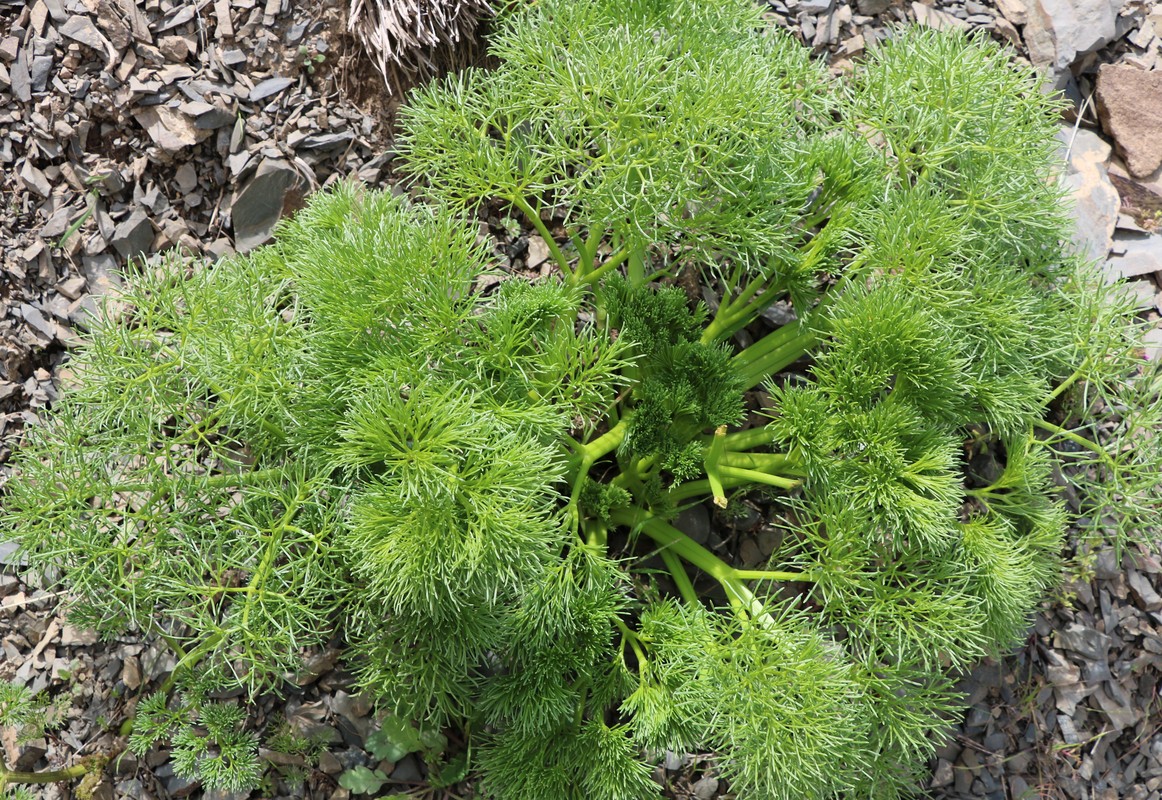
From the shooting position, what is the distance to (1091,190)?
2898 mm

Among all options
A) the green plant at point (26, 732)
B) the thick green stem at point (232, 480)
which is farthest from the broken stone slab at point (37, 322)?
the green plant at point (26, 732)

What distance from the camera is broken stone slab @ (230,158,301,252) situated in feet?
8.61

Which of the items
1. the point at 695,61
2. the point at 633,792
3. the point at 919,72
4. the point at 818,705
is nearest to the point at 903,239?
the point at 919,72

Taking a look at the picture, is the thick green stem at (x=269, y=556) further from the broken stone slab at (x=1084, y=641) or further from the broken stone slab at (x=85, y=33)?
the broken stone slab at (x=1084, y=641)

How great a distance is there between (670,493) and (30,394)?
6.35 feet

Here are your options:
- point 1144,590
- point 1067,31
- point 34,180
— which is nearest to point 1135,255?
point 1067,31

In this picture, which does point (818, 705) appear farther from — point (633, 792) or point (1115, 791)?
point (1115, 791)

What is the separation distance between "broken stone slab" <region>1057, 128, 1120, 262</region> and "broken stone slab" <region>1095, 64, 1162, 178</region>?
8 cm

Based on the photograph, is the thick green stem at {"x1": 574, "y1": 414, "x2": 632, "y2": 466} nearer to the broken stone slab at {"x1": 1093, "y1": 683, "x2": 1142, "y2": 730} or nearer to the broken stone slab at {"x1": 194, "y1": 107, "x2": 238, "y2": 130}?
the broken stone slab at {"x1": 194, "y1": 107, "x2": 238, "y2": 130}

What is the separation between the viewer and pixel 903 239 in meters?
2.00

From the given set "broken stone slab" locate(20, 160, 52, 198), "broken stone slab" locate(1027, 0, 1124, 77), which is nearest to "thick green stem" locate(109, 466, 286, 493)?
"broken stone slab" locate(20, 160, 52, 198)

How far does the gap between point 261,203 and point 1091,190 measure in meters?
2.70

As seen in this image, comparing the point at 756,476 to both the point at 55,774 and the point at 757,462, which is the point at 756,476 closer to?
the point at 757,462

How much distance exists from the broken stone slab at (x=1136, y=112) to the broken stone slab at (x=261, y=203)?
2.74 metres
